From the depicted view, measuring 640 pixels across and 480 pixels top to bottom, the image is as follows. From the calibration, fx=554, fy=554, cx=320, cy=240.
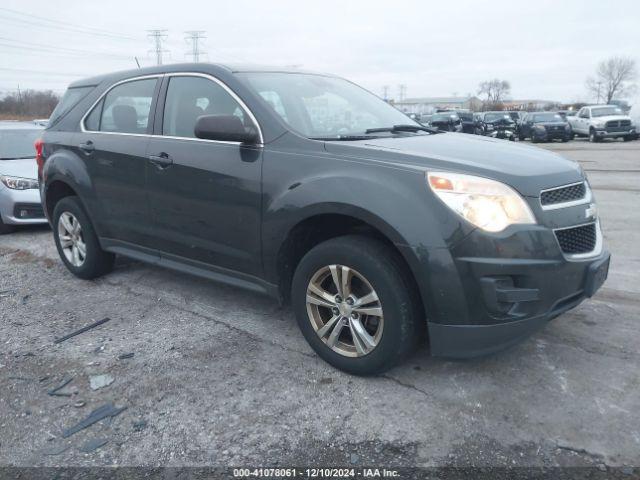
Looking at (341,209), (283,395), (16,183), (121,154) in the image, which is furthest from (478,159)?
(16,183)

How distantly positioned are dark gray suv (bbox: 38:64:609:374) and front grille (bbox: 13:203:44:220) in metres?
3.03

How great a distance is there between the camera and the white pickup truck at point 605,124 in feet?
84.6

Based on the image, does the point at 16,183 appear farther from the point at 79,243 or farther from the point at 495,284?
the point at 495,284

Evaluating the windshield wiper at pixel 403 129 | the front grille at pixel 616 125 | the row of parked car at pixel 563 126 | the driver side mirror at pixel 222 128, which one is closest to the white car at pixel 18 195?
the driver side mirror at pixel 222 128

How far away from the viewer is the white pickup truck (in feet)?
84.6

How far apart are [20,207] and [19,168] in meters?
0.67

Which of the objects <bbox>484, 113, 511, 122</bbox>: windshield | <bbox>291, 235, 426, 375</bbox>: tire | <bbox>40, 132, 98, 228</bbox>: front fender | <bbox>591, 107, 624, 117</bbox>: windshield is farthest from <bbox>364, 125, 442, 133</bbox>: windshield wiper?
<bbox>484, 113, 511, 122</bbox>: windshield

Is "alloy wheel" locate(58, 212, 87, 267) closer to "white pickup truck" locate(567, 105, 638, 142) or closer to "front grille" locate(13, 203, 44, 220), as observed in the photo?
"front grille" locate(13, 203, 44, 220)

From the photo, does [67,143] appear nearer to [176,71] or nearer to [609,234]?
[176,71]

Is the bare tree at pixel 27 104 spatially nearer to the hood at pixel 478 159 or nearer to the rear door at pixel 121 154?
the rear door at pixel 121 154

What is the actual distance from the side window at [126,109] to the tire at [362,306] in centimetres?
195

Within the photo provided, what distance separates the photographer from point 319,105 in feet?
12.6

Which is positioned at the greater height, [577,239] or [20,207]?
[577,239]

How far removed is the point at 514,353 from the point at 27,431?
2761mm
